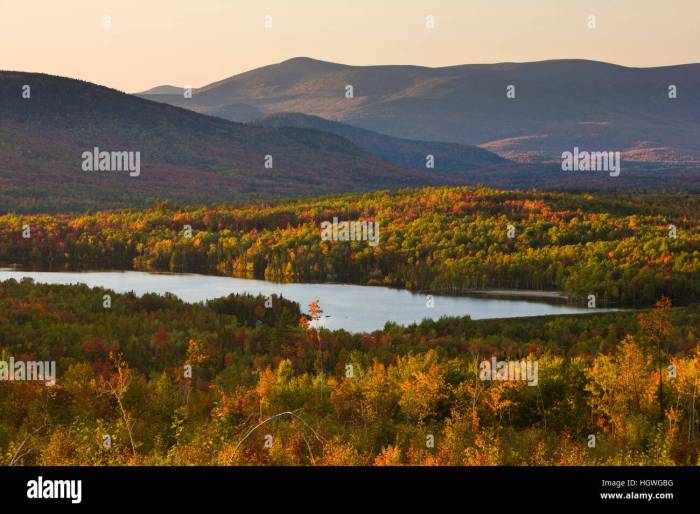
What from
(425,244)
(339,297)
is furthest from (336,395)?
(425,244)

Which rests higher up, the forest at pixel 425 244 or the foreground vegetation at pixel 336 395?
the forest at pixel 425 244

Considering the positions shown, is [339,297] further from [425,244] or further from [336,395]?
[336,395]

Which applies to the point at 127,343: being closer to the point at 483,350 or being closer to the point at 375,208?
the point at 483,350

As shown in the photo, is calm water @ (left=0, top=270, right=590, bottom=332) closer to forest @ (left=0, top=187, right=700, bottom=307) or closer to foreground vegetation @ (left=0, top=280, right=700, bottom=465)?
forest @ (left=0, top=187, right=700, bottom=307)

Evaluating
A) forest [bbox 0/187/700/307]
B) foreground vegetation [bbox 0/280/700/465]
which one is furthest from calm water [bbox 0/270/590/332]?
foreground vegetation [bbox 0/280/700/465]

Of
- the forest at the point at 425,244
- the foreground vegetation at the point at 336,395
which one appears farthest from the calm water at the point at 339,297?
the foreground vegetation at the point at 336,395

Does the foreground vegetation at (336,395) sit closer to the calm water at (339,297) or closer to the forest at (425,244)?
the calm water at (339,297)
